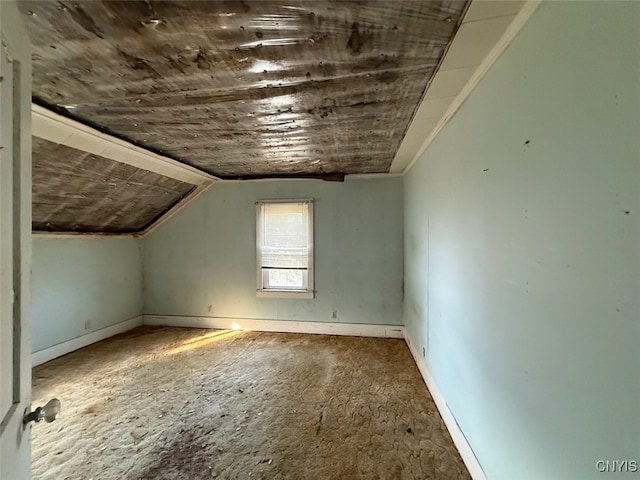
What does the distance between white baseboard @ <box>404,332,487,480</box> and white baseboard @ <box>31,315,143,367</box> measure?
13.7 ft

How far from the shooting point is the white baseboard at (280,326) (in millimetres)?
4047

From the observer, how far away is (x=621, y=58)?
702 mm

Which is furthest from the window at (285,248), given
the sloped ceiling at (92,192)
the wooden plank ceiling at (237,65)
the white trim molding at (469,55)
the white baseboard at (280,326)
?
the white trim molding at (469,55)

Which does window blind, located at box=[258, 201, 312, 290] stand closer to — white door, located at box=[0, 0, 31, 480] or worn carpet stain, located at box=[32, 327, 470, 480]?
worn carpet stain, located at box=[32, 327, 470, 480]

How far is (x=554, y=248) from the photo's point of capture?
0.97 meters

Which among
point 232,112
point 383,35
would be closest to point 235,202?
point 232,112

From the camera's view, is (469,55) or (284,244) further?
(284,244)

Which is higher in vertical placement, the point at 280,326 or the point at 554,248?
the point at 554,248

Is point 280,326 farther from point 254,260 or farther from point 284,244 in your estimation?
point 284,244

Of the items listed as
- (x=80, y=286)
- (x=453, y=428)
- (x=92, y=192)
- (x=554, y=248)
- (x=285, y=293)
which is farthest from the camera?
(x=285, y=293)

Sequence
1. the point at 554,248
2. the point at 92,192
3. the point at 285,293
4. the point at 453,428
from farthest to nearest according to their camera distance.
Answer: the point at 285,293 < the point at 92,192 < the point at 453,428 < the point at 554,248

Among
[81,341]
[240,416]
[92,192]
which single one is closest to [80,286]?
[81,341]

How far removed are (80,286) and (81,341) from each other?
73 centimetres

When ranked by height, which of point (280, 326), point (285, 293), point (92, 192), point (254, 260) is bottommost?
point (280, 326)
